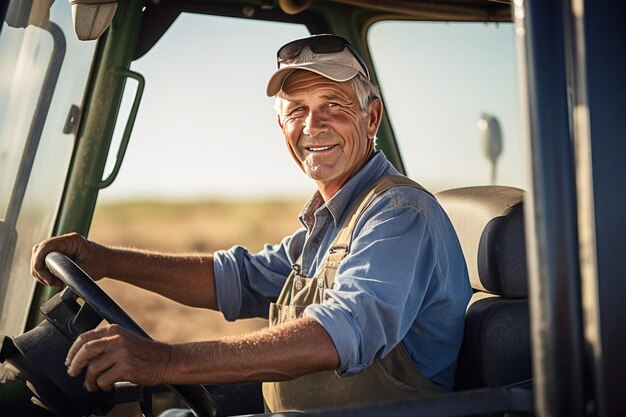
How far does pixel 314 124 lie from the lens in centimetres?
234

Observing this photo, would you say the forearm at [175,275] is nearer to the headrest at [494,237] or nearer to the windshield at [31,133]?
the windshield at [31,133]

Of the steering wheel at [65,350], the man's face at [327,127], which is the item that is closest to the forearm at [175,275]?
the man's face at [327,127]

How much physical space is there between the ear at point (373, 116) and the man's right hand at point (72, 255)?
32.3 inches

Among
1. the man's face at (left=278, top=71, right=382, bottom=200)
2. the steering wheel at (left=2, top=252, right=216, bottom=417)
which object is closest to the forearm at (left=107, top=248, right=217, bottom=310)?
the man's face at (left=278, top=71, right=382, bottom=200)

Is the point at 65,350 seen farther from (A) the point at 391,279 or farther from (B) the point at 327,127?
(B) the point at 327,127

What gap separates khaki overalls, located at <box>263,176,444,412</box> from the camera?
1.92 m

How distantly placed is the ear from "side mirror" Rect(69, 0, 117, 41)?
0.72 meters

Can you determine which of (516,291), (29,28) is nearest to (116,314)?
(29,28)

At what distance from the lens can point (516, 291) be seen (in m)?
2.05

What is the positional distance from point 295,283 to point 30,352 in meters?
0.69

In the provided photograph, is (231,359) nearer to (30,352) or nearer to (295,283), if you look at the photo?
(30,352)

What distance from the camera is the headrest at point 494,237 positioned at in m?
2.04

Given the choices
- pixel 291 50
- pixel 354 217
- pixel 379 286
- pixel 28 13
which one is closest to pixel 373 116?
pixel 291 50

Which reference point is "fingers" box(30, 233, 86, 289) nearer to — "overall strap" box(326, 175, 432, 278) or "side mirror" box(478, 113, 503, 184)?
"overall strap" box(326, 175, 432, 278)
